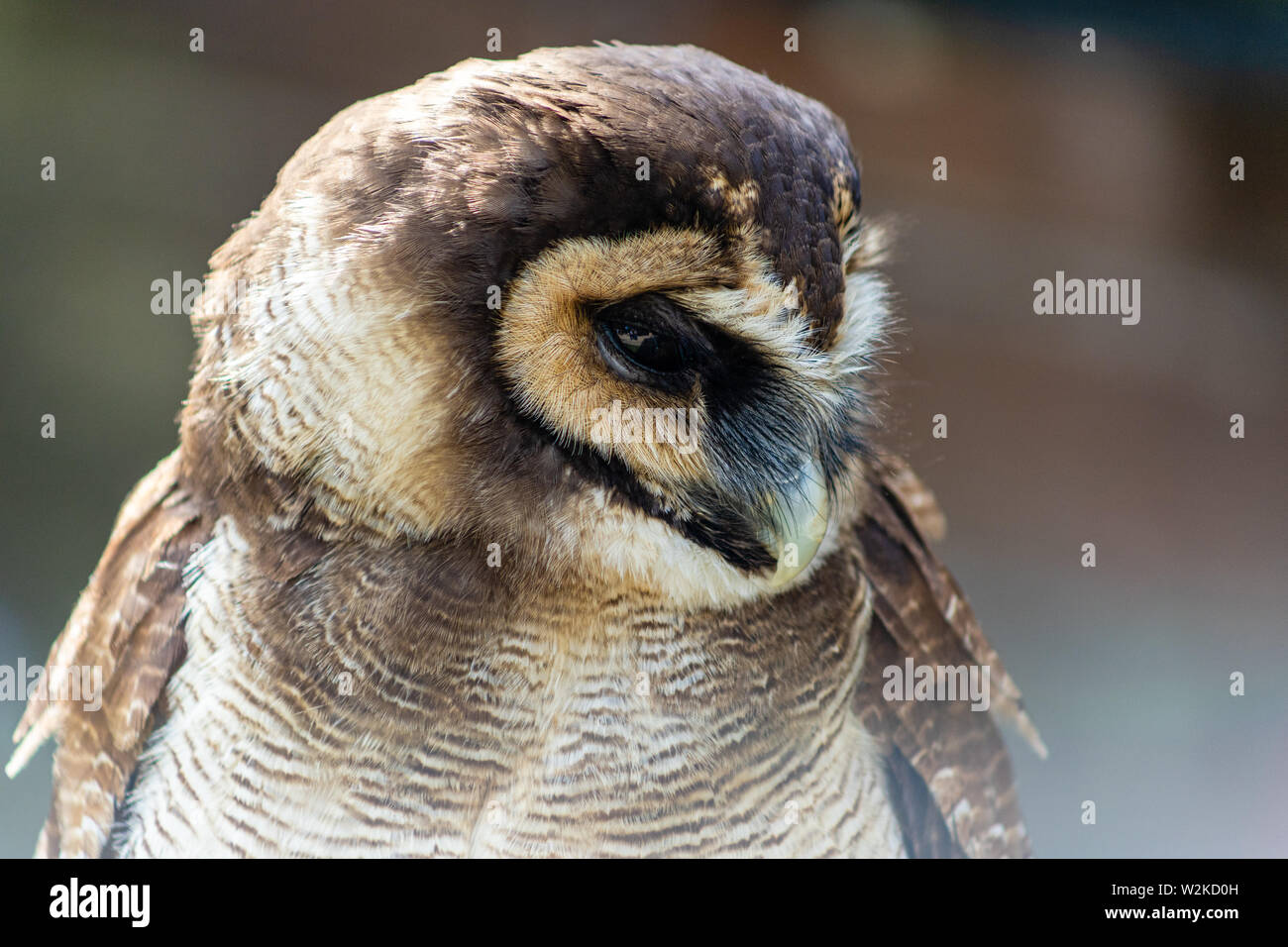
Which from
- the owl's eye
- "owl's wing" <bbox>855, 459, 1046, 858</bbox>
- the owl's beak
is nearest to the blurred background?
"owl's wing" <bbox>855, 459, 1046, 858</bbox>

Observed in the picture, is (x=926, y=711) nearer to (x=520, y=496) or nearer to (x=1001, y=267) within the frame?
(x=520, y=496)

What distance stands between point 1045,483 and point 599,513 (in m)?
1.60

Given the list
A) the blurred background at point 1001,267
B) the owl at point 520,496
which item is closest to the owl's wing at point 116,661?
the owl at point 520,496

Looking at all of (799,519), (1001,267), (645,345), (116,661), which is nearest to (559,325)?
(645,345)

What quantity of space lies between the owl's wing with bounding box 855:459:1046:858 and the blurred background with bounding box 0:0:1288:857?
0.10 metres

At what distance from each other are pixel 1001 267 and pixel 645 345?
1.45 meters

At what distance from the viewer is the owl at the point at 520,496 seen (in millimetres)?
708

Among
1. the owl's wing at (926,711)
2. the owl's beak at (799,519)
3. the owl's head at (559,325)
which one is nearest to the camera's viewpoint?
the owl's head at (559,325)

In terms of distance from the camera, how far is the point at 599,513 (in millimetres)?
806

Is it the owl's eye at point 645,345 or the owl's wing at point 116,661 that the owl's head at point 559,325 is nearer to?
the owl's eye at point 645,345

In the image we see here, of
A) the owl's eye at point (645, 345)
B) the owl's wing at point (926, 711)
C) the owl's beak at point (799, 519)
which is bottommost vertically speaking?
the owl's wing at point (926, 711)

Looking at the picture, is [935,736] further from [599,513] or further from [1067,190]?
[1067,190]

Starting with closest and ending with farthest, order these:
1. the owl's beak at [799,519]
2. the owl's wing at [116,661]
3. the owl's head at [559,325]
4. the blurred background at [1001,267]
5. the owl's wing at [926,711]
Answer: the owl's head at [559,325]
the owl's beak at [799,519]
the owl's wing at [116,661]
the owl's wing at [926,711]
the blurred background at [1001,267]
